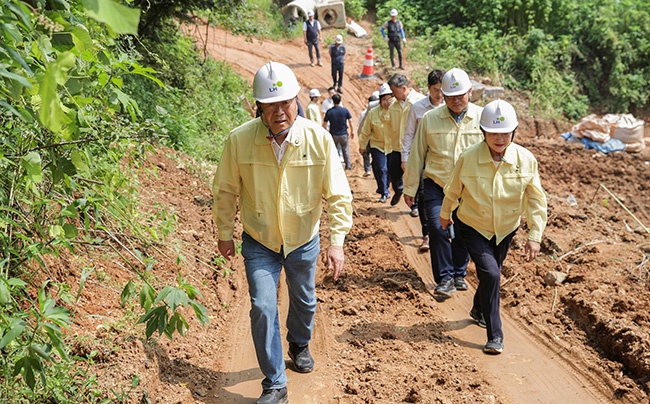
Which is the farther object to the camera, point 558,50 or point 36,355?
point 558,50

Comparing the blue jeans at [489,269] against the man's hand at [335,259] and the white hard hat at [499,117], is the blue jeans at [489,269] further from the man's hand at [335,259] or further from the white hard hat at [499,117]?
the man's hand at [335,259]

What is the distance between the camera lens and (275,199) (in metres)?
5.09

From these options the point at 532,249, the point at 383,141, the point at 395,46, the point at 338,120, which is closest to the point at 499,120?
the point at 532,249

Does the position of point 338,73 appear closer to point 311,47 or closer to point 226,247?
point 311,47

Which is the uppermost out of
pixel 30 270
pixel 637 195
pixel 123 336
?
pixel 30 270

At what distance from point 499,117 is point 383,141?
200 inches

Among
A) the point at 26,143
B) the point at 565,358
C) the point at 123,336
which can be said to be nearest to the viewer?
the point at 26,143

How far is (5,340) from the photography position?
3.27 meters

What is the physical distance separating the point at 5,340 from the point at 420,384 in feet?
11.2

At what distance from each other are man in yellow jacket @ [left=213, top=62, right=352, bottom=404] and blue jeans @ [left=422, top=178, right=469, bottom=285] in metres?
2.55

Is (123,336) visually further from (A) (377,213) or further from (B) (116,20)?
(A) (377,213)

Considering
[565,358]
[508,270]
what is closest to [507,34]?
[508,270]

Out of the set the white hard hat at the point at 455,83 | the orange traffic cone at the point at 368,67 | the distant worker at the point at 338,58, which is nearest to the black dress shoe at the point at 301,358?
the white hard hat at the point at 455,83

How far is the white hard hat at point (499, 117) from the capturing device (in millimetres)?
5902
